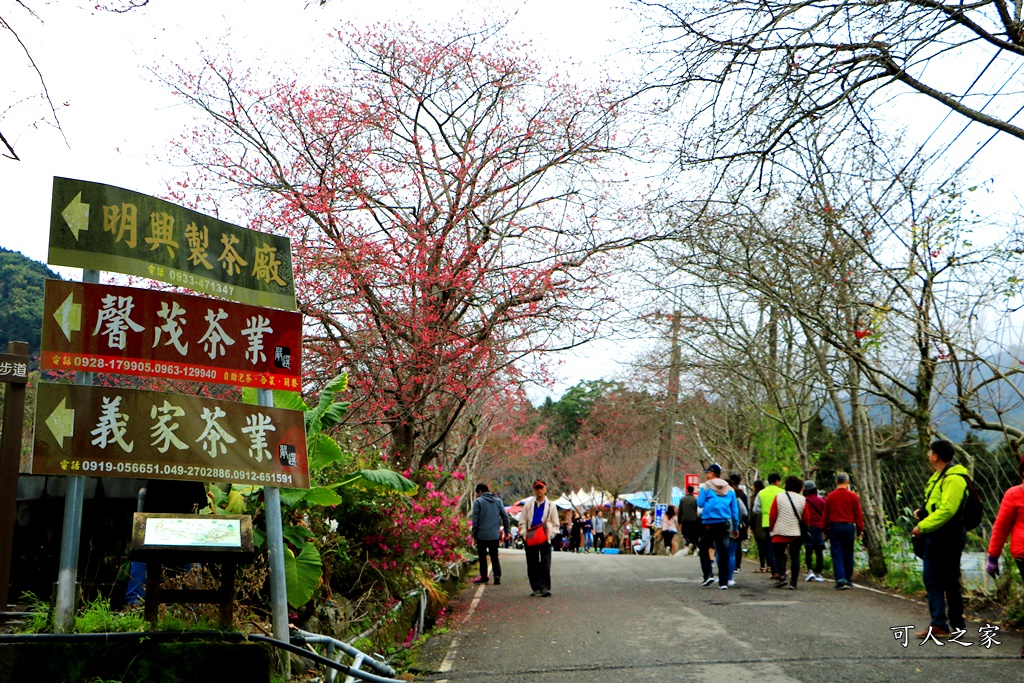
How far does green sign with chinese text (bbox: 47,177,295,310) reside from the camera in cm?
638

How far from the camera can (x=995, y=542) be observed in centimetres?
881

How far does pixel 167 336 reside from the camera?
664 cm

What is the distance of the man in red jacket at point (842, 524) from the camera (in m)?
14.5

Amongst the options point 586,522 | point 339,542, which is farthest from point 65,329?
point 586,522

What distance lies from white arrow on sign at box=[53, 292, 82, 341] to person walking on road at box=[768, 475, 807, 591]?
1167cm

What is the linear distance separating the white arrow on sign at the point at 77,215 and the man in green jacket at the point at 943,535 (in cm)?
832

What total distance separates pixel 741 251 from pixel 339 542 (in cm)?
866

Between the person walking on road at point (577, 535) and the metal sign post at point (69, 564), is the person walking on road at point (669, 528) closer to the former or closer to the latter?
the person walking on road at point (577, 535)

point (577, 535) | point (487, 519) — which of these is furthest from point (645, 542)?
point (487, 519)

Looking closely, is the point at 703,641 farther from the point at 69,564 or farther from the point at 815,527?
the point at 815,527

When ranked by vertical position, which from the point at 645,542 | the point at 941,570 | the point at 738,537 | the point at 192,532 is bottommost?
the point at 645,542

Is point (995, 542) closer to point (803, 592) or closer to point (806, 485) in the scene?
point (803, 592)

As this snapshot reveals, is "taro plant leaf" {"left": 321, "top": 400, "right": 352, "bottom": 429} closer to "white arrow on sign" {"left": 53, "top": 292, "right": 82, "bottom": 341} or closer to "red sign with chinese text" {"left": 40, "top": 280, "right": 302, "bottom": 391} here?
"red sign with chinese text" {"left": 40, "top": 280, "right": 302, "bottom": 391}

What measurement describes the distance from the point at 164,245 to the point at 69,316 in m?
0.86
